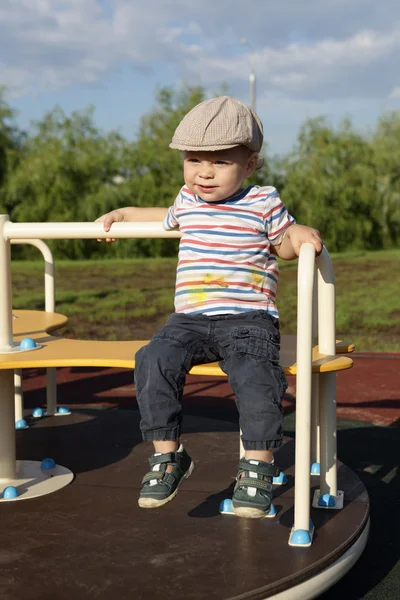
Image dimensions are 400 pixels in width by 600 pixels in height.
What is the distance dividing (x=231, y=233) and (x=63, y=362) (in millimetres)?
673

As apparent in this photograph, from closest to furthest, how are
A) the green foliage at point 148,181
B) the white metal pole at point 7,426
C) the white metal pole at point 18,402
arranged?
the white metal pole at point 7,426 < the white metal pole at point 18,402 < the green foliage at point 148,181

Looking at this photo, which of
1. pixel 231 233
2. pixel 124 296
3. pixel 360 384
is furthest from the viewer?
pixel 124 296

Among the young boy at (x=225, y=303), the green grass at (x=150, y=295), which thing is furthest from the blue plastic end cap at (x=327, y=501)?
the green grass at (x=150, y=295)

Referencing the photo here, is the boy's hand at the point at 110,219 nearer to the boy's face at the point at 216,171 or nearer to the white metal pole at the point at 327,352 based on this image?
the boy's face at the point at 216,171

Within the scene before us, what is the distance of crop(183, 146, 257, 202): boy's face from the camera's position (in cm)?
256

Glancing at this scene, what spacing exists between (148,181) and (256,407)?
13290 millimetres

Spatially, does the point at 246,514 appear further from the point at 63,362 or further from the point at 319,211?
the point at 319,211

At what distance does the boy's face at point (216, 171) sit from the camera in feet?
8.41

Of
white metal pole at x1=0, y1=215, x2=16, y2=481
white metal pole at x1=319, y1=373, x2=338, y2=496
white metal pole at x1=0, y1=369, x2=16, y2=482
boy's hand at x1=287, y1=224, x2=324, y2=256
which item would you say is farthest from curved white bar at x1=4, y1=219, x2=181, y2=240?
white metal pole at x1=319, y1=373, x2=338, y2=496

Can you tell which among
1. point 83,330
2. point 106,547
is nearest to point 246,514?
point 106,547

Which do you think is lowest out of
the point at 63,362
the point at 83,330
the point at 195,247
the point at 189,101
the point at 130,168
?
the point at 83,330

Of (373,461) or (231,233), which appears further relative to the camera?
(373,461)

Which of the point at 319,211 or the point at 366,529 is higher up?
the point at 319,211

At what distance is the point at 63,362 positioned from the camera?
2.66 metres
